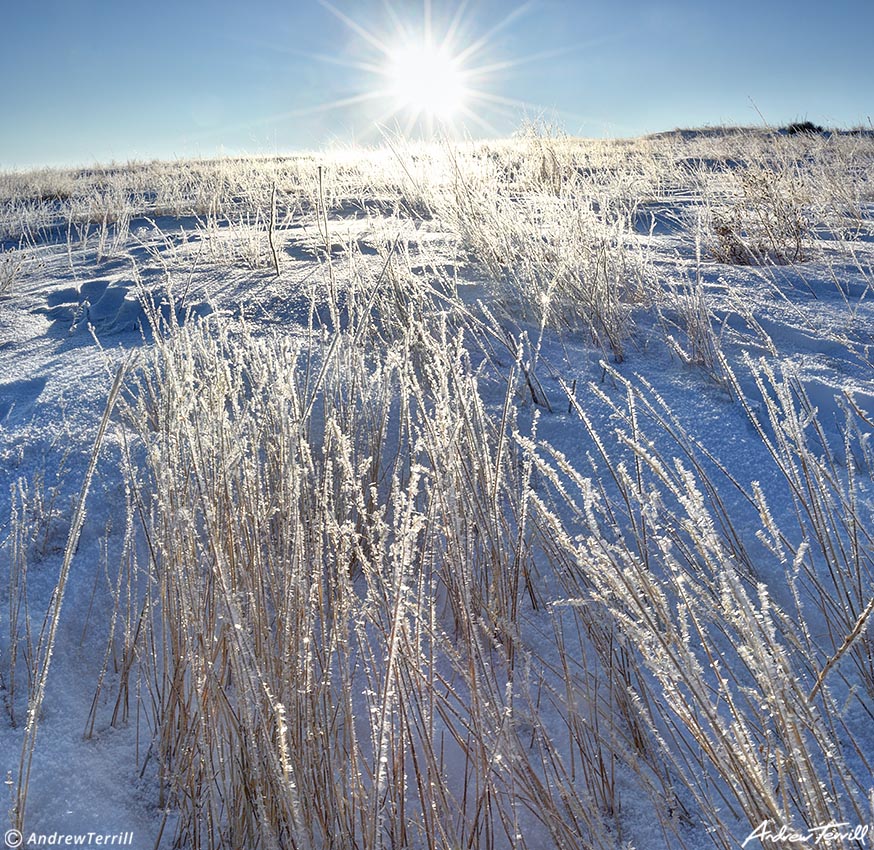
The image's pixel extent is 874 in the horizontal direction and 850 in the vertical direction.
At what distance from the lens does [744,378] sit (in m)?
2.00

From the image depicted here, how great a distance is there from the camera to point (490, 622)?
118 centimetres

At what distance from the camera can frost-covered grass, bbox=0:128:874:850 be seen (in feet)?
2.57

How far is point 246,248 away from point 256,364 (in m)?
2.32

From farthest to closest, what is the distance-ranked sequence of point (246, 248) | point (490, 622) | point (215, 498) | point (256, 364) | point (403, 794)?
point (246, 248)
point (256, 364)
point (490, 622)
point (215, 498)
point (403, 794)

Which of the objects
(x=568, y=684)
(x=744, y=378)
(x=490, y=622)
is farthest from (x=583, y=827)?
(x=744, y=378)

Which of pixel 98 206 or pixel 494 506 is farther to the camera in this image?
pixel 98 206

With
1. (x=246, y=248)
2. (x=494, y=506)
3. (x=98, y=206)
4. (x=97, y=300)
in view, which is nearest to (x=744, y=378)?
(x=494, y=506)

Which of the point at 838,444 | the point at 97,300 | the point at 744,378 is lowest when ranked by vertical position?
the point at 838,444

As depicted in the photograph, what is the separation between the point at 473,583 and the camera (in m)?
1.21

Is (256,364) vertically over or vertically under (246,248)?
under

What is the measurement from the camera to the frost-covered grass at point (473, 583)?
2.57ft

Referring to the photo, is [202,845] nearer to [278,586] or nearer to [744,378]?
[278,586]

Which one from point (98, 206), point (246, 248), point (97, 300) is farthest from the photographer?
point (98, 206)

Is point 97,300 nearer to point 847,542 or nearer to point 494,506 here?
point 494,506
